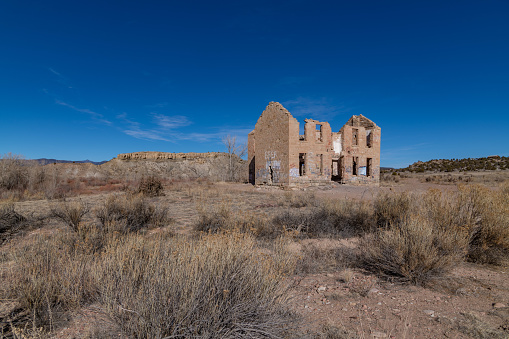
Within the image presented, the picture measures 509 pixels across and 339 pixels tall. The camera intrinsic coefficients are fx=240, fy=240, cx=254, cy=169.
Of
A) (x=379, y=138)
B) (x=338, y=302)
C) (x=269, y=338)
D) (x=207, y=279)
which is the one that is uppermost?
(x=379, y=138)

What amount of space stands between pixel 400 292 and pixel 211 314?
301 centimetres

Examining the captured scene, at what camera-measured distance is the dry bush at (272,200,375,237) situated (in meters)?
6.60

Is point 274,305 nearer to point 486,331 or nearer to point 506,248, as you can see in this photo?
point 486,331

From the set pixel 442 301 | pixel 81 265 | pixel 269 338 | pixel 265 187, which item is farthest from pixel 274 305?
pixel 265 187

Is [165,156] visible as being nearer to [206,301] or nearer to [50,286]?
[50,286]

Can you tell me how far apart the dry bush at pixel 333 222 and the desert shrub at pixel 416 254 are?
2016 millimetres

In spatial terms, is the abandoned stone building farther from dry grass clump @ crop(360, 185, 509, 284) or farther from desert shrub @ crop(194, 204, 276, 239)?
dry grass clump @ crop(360, 185, 509, 284)

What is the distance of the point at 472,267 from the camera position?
4418 millimetres

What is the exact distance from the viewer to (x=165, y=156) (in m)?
57.7

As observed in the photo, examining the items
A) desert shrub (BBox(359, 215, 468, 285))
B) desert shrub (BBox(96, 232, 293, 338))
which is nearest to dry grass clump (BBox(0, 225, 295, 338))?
desert shrub (BBox(96, 232, 293, 338))

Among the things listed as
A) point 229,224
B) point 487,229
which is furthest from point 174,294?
point 487,229

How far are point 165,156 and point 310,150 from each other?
4584cm

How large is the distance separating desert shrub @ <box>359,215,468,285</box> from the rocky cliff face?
5426 cm

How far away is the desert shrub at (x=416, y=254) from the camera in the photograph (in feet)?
12.6
